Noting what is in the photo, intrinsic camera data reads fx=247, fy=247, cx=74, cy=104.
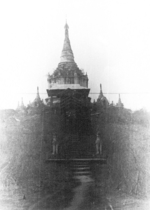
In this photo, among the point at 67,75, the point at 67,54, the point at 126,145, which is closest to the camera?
the point at 126,145

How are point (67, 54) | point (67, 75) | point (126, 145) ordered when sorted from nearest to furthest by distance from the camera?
point (126, 145), point (67, 54), point (67, 75)

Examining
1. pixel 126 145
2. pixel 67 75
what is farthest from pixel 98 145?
pixel 67 75

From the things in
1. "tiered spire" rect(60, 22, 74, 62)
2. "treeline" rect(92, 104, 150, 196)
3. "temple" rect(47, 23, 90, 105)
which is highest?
"tiered spire" rect(60, 22, 74, 62)

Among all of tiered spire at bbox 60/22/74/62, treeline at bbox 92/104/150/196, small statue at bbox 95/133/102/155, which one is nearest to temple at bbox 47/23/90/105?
tiered spire at bbox 60/22/74/62

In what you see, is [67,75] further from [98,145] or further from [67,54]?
[98,145]

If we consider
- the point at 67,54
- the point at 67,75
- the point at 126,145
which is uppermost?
the point at 67,54

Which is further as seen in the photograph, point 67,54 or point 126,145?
point 67,54

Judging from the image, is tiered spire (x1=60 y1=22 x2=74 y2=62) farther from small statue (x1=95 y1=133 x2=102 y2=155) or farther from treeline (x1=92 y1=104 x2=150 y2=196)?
small statue (x1=95 y1=133 x2=102 y2=155)

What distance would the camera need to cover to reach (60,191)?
10.4 meters

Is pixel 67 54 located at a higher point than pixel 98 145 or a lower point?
higher

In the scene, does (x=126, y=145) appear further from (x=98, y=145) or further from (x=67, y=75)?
(x=67, y=75)

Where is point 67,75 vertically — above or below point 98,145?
above

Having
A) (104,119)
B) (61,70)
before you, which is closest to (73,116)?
(104,119)

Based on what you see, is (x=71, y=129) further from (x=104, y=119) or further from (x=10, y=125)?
(x=10, y=125)
